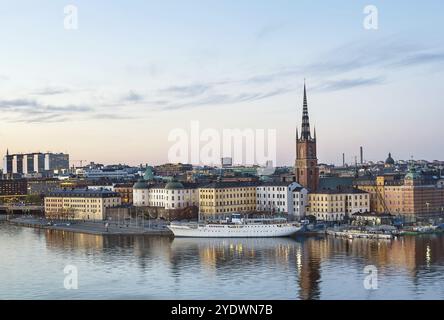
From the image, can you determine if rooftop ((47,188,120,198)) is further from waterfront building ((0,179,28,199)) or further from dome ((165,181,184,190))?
waterfront building ((0,179,28,199))

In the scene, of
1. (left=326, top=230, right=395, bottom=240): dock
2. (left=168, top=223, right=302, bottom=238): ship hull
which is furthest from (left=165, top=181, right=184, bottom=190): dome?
(left=326, top=230, right=395, bottom=240): dock

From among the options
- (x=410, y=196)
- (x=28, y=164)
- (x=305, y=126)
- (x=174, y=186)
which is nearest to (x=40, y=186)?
(x=174, y=186)

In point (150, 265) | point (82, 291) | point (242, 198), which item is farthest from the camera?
point (242, 198)

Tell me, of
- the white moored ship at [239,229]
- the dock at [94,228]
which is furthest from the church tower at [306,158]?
the dock at [94,228]
